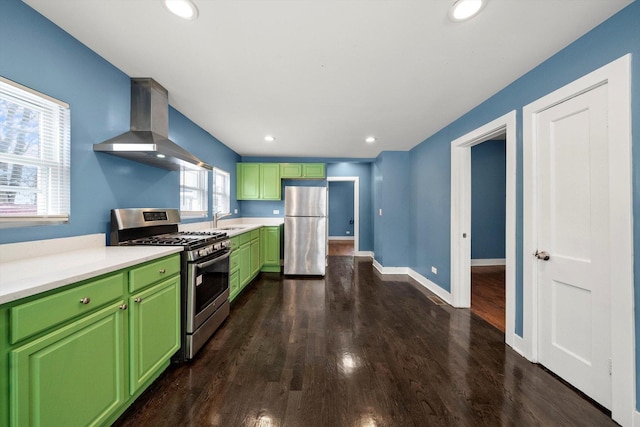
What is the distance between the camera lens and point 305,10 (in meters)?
1.38

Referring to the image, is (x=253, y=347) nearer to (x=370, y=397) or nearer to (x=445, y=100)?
(x=370, y=397)

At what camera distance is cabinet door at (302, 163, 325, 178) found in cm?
498

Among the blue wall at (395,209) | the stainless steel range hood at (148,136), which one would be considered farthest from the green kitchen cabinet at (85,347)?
the blue wall at (395,209)

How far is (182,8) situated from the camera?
1.38 m

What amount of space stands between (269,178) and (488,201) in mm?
4599

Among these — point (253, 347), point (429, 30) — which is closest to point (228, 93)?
point (429, 30)

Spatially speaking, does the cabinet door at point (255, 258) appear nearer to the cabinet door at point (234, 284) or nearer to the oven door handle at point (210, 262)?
the cabinet door at point (234, 284)

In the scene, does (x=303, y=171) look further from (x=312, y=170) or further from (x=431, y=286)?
(x=431, y=286)

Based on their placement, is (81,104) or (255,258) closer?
(81,104)

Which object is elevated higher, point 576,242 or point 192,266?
point 576,242

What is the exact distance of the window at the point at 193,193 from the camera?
3055 millimetres

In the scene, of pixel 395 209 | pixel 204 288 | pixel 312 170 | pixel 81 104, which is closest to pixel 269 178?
pixel 312 170

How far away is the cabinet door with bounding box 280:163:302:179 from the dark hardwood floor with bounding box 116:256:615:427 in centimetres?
286

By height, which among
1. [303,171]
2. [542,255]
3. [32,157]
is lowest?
[542,255]
